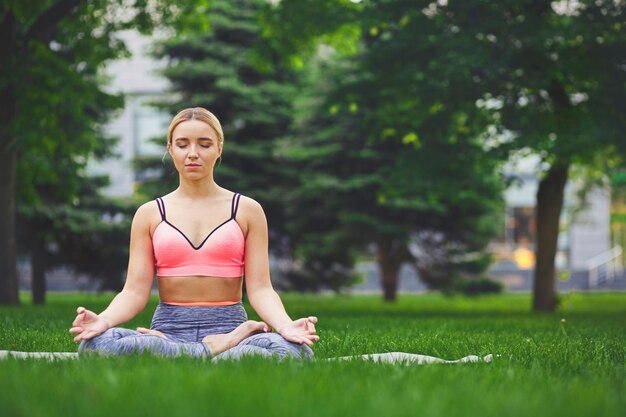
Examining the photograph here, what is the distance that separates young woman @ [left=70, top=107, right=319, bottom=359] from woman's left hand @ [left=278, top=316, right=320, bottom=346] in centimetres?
2

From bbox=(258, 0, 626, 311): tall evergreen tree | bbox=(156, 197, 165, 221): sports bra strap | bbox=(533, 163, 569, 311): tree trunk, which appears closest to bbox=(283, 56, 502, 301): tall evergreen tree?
bbox=(533, 163, 569, 311): tree trunk

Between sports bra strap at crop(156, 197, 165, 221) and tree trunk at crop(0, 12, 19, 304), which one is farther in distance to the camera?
tree trunk at crop(0, 12, 19, 304)

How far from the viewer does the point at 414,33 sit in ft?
50.8

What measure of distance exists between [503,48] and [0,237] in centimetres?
966

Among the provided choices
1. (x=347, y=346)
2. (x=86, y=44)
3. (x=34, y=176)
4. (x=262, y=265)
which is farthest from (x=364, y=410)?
(x=34, y=176)

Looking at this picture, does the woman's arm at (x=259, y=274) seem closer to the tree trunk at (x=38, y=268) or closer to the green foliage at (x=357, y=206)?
the green foliage at (x=357, y=206)

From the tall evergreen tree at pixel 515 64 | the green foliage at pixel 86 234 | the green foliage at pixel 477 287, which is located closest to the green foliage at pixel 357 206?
the green foliage at pixel 477 287

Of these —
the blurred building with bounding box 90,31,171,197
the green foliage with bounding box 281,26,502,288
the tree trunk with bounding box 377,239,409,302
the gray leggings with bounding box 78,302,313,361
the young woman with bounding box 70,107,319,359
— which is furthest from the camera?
the blurred building with bounding box 90,31,171,197

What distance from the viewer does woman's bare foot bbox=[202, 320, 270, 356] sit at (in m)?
5.39

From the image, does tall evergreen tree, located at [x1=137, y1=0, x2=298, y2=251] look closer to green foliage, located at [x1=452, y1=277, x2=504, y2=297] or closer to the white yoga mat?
green foliage, located at [x1=452, y1=277, x2=504, y2=297]

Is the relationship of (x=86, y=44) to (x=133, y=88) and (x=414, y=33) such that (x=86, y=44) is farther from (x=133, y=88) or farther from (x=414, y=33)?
(x=133, y=88)

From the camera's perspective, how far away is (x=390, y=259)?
91.2ft

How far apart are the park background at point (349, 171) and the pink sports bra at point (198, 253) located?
722 mm

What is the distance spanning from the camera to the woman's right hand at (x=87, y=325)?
5164 millimetres
